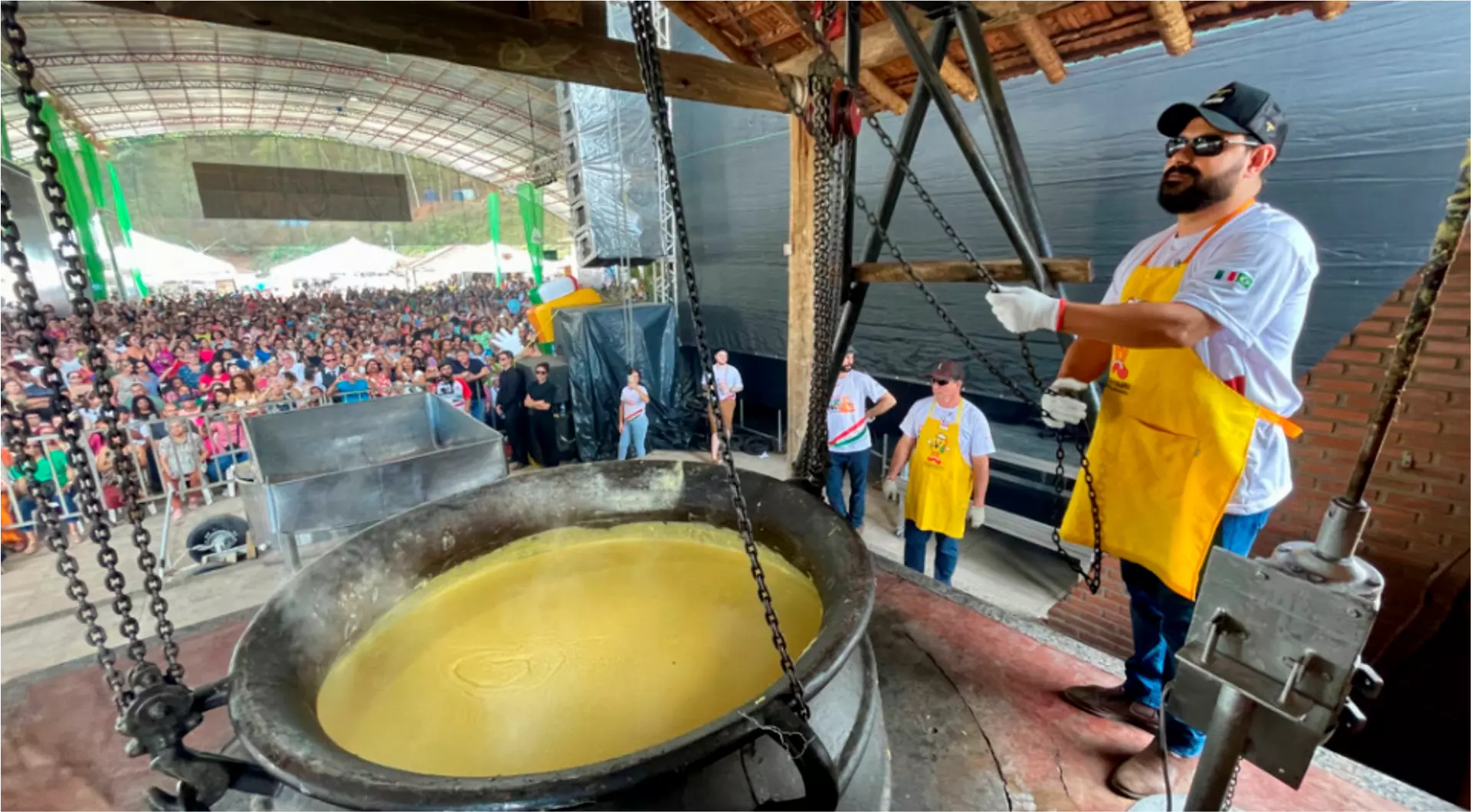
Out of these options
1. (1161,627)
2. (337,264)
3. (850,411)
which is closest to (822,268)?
(1161,627)

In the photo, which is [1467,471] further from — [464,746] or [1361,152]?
[464,746]

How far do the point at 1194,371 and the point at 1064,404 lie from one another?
1.44ft

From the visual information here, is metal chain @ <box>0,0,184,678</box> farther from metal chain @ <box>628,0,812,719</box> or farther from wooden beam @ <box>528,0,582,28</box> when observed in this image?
wooden beam @ <box>528,0,582,28</box>

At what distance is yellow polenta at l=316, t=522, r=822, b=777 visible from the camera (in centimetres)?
140

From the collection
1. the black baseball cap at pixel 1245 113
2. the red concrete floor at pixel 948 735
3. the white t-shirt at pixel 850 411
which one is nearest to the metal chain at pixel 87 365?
the red concrete floor at pixel 948 735

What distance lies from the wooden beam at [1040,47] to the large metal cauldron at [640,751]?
2.25 meters

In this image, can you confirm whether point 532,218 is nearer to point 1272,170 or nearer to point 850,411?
point 850,411

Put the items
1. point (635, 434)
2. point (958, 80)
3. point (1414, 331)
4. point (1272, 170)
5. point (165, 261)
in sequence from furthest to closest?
point (165, 261) < point (635, 434) < point (1272, 170) < point (958, 80) < point (1414, 331)

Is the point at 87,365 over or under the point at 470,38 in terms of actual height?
under

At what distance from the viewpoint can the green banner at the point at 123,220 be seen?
1562cm

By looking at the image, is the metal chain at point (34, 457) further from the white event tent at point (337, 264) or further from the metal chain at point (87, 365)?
the white event tent at point (337, 264)

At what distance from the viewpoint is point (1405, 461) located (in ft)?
8.32

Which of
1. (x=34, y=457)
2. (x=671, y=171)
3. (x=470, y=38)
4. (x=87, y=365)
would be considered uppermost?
(x=470, y=38)

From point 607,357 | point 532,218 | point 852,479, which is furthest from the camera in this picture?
point 532,218
